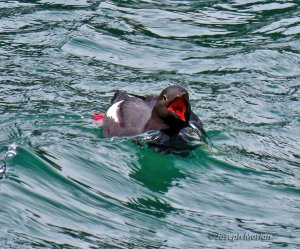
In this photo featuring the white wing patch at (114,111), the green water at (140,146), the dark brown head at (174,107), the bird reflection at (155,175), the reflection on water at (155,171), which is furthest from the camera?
the white wing patch at (114,111)

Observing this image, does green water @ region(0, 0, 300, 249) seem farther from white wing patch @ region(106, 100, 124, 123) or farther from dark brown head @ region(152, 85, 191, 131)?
dark brown head @ region(152, 85, 191, 131)

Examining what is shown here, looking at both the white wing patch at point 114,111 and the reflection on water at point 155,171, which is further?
the white wing patch at point 114,111

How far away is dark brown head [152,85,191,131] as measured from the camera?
36.2ft

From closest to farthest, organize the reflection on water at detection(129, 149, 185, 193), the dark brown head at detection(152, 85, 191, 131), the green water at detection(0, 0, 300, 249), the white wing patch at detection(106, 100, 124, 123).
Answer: the green water at detection(0, 0, 300, 249) → the reflection on water at detection(129, 149, 185, 193) → the dark brown head at detection(152, 85, 191, 131) → the white wing patch at detection(106, 100, 124, 123)

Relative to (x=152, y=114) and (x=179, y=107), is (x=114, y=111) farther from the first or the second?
(x=179, y=107)

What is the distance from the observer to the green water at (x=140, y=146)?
973cm

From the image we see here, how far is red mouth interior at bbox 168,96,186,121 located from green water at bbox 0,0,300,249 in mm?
466

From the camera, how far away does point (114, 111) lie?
39.1ft

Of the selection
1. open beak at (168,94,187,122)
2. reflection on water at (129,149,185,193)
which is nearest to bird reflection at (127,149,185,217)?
reflection on water at (129,149,185,193)

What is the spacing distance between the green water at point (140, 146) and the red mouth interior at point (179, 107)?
466 mm

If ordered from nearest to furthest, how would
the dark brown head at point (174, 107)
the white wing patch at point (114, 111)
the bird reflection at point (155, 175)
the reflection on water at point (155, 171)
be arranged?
the bird reflection at point (155, 175), the reflection on water at point (155, 171), the dark brown head at point (174, 107), the white wing patch at point (114, 111)

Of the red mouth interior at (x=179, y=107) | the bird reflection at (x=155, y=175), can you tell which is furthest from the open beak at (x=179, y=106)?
the bird reflection at (x=155, y=175)

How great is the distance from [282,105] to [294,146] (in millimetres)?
1106

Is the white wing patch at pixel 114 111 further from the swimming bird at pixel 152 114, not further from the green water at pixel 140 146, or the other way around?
the green water at pixel 140 146
